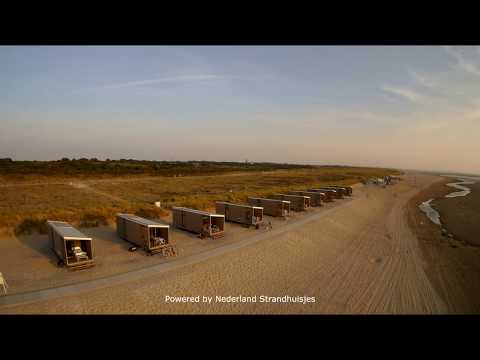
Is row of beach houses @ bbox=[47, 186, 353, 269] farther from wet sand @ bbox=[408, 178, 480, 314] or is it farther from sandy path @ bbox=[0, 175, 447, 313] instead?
wet sand @ bbox=[408, 178, 480, 314]

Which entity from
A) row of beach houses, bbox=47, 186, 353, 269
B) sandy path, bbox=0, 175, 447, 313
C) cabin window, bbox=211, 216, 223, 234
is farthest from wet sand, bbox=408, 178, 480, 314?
cabin window, bbox=211, 216, 223, 234

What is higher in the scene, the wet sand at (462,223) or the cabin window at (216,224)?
the cabin window at (216,224)

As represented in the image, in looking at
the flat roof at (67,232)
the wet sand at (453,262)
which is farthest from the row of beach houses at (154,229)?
the wet sand at (453,262)

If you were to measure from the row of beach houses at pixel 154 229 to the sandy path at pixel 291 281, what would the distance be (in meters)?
2.46

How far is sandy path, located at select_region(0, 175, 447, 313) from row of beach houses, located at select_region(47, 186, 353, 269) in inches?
96.9

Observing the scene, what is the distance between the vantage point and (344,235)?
20.2 metres

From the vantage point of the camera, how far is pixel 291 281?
11.8 meters

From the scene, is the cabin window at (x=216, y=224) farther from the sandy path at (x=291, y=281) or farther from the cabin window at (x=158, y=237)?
the cabin window at (x=158, y=237)

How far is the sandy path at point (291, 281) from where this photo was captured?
29.5ft

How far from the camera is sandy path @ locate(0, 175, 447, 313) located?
9000 mm
